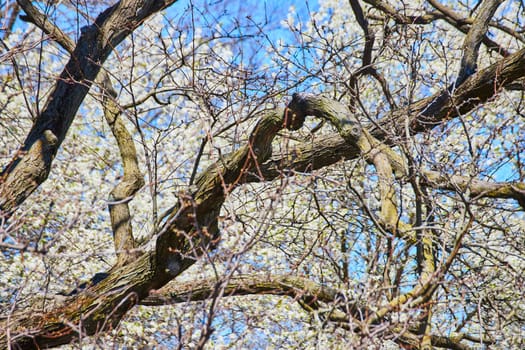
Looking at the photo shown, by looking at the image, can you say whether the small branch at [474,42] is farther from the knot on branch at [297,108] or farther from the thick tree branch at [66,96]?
the thick tree branch at [66,96]

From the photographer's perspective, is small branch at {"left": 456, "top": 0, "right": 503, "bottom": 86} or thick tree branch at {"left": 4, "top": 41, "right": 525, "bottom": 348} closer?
thick tree branch at {"left": 4, "top": 41, "right": 525, "bottom": 348}

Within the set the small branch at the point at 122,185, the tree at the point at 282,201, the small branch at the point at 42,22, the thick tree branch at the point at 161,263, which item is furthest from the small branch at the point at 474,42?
the small branch at the point at 42,22

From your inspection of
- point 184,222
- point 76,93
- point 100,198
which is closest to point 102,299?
point 184,222

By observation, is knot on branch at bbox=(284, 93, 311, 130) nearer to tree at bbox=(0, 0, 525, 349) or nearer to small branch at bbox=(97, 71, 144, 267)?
tree at bbox=(0, 0, 525, 349)

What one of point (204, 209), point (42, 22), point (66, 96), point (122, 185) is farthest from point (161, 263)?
point (42, 22)

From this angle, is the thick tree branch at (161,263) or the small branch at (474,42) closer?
the thick tree branch at (161,263)

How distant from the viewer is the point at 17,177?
158 inches

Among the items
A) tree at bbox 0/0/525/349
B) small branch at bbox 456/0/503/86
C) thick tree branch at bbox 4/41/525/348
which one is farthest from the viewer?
small branch at bbox 456/0/503/86

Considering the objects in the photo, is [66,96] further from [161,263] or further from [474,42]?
[474,42]

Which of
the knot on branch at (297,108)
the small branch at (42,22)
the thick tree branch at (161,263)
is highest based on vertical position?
the small branch at (42,22)

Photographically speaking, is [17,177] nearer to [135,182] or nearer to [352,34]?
[135,182]

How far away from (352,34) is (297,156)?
533 centimetres

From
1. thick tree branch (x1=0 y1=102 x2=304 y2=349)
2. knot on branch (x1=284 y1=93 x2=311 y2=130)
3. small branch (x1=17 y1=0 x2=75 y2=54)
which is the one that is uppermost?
small branch (x1=17 y1=0 x2=75 y2=54)

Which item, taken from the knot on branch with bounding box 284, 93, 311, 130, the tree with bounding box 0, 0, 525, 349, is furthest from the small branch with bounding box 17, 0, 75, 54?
the knot on branch with bounding box 284, 93, 311, 130
